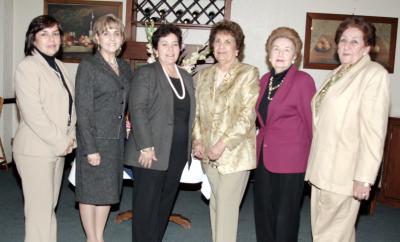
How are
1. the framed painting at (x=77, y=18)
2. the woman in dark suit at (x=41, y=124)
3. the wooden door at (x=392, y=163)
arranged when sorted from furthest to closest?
the framed painting at (x=77, y=18) < the wooden door at (x=392, y=163) < the woman in dark suit at (x=41, y=124)

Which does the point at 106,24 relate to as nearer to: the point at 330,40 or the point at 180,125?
the point at 180,125

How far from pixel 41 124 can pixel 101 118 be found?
33 centimetres

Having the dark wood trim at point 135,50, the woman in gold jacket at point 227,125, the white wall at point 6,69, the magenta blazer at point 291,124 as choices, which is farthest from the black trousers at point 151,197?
the white wall at point 6,69

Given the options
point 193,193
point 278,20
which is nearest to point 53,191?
point 193,193

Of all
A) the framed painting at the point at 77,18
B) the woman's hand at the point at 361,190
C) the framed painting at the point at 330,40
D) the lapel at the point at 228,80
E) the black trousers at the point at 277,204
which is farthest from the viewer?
the framed painting at the point at 77,18

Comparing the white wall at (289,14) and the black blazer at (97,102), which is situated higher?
the white wall at (289,14)

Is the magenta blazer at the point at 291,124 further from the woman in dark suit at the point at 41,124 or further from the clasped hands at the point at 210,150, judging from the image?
the woman in dark suit at the point at 41,124

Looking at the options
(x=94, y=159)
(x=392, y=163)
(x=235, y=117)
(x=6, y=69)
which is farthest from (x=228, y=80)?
(x=6, y=69)

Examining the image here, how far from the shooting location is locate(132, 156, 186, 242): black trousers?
8.04 ft

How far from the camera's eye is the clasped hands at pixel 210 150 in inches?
97.2

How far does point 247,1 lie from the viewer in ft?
17.0

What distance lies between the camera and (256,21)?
5211 millimetres

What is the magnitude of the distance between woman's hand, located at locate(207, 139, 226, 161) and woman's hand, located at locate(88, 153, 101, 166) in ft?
2.20

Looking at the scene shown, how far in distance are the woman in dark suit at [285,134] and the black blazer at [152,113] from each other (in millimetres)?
578
